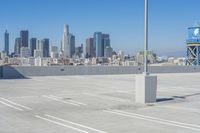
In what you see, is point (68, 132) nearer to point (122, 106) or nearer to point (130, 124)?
point (130, 124)

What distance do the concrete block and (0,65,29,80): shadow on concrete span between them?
65.5 ft

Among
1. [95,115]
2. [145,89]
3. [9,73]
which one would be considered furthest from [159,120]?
[9,73]

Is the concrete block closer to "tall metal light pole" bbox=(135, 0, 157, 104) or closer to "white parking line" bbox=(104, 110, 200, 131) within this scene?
"tall metal light pole" bbox=(135, 0, 157, 104)

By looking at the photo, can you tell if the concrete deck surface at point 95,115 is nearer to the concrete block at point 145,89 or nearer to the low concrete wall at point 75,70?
the concrete block at point 145,89

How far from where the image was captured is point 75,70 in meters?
39.9

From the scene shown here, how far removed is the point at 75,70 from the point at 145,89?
24.1 metres

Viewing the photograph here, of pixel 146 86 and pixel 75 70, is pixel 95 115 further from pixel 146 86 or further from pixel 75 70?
pixel 75 70

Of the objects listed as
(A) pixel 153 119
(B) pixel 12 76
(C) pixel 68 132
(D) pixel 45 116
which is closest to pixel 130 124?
(A) pixel 153 119

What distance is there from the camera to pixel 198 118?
41.1 feet

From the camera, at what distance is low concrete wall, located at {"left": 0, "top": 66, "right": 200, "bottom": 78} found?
114ft

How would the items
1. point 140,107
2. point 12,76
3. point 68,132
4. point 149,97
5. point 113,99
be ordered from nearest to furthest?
point 68,132 → point 140,107 → point 149,97 → point 113,99 → point 12,76

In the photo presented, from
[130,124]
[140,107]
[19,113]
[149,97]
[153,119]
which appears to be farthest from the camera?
[149,97]

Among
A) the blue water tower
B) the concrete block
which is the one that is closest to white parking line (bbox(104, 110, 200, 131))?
the concrete block

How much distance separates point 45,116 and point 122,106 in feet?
12.4
